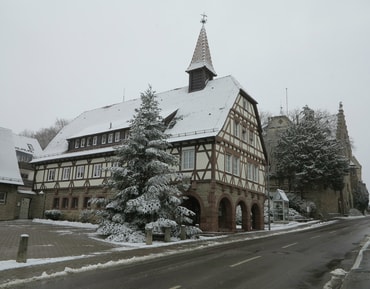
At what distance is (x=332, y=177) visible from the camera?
148 ft

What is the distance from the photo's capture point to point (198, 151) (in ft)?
83.8

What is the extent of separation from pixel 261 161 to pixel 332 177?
56.0 ft

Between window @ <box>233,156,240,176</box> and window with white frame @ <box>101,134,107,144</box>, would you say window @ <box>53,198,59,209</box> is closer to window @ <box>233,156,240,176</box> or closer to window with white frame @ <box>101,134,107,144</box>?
window with white frame @ <box>101,134,107,144</box>

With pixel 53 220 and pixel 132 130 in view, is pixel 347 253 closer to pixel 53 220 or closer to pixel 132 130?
pixel 132 130

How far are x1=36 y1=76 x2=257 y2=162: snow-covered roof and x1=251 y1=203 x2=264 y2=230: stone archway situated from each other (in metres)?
9.65

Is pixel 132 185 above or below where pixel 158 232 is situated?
above

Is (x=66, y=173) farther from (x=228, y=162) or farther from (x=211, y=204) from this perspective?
(x=211, y=204)

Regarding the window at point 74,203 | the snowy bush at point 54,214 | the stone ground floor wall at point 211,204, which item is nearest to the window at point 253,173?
the stone ground floor wall at point 211,204

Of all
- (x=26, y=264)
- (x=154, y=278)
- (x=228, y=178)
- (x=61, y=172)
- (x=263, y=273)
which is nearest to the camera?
(x=154, y=278)

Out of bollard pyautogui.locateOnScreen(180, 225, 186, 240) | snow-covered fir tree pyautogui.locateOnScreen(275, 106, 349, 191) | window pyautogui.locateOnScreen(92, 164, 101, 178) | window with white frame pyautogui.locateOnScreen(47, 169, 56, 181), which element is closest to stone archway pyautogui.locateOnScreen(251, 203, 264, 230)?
bollard pyautogui.locateOnScreen(180, 225, 186, 240)

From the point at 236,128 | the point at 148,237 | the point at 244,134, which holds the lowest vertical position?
the point at 148,237

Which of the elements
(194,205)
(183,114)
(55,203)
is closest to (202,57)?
(183,114)

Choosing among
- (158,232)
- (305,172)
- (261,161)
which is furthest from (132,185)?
(305,172)

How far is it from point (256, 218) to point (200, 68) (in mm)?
14737
